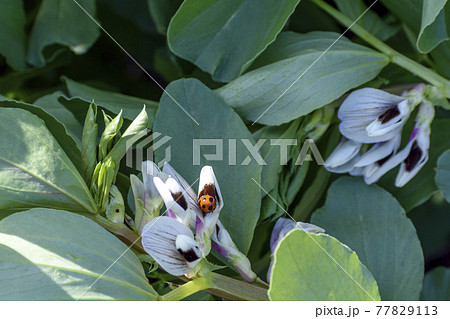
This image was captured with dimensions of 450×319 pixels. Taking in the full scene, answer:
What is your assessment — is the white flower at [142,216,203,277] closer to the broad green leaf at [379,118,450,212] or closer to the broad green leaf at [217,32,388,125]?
the broad green leaf at [217,32,388,125]

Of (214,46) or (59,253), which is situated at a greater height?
→ (214,46)

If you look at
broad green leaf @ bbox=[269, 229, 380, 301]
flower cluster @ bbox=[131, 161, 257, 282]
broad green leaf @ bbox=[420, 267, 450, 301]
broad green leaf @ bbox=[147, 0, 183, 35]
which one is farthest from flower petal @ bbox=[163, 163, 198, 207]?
broad green leaf @ bbox=[420, 267, 450, 301]

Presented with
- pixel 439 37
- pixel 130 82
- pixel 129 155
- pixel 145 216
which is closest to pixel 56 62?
pixel 130 82

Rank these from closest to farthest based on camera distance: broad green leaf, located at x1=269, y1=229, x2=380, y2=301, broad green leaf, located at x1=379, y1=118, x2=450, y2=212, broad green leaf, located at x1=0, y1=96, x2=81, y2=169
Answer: broad green leaf, located at x1=269, y1=229, x2=380, y2=301
broad green leaf, located at x1=0, y1=96, x2=81, y2=169
broad green leaf, located at x1=379, y1=118, x2=450, y2=212

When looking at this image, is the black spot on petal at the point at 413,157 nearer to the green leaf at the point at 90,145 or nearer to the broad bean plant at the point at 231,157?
the broad bean plant at the point at 231,157

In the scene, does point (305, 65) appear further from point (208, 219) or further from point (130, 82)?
point (130, 82)

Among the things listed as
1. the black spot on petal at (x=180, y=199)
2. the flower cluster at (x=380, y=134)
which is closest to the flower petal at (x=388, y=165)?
the flower cluster at (x=380, y=134)

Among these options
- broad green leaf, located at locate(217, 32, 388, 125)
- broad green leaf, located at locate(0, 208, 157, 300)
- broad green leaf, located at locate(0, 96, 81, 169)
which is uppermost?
broad green leaf, located at locate(217, 32, 388, 125)
